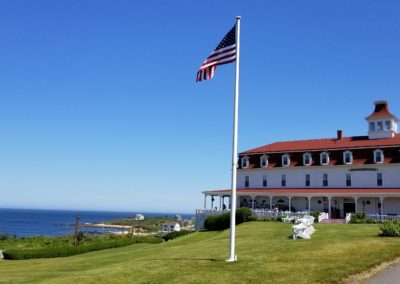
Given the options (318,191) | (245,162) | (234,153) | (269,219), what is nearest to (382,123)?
(318,191)

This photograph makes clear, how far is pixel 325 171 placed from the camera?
4825cm

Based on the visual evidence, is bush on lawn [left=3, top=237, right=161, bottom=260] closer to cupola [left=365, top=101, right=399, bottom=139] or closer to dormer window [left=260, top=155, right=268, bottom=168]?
dormer window [left=260, top=155, right=268, bottom=168]

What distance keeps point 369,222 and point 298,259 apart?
24159 millimetres

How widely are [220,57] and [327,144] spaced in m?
37.4

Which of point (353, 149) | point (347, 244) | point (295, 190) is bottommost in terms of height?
point (347, 244)

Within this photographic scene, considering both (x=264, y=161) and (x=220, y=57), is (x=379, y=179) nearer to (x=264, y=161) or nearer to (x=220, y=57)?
(x=264, y=161)

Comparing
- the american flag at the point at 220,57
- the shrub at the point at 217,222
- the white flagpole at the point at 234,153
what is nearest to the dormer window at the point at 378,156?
the shrub at the point at 217,222

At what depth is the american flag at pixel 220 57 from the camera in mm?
15672

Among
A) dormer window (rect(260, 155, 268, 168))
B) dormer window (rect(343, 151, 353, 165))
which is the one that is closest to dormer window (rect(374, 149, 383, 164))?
dormer window (rect(343, 151, 353, 165))

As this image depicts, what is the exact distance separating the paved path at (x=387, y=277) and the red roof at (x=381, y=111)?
38.8 metres

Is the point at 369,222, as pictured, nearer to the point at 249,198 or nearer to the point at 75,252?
the point at 249,198

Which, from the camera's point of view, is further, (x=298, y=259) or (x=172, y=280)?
(x=298, y=259)

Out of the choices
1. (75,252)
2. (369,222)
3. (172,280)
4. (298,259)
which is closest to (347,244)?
(298,259)

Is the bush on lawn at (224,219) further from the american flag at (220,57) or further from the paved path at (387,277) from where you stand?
the paved path at (387,277)
